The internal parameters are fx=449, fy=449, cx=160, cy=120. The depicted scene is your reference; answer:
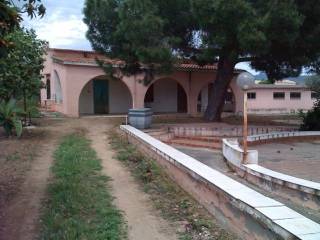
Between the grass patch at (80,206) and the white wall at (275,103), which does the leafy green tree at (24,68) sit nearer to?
the grass patch at (80,206)

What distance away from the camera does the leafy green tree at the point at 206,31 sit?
1448cm

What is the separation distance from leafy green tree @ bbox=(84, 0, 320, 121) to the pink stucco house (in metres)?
2.36

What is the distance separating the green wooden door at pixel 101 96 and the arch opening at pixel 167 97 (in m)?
2.68

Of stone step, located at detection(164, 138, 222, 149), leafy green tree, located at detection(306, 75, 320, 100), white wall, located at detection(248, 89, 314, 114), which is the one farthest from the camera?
white wall, located at detection(248, 89, 314, 114)

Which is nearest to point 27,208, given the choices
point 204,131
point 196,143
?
point 196,143

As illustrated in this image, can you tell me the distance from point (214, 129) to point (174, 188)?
1017cm

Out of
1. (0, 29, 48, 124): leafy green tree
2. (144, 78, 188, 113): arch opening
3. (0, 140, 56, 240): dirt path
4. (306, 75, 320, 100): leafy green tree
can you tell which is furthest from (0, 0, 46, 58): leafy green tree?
(306, 75, 320, 100): leafy green tree

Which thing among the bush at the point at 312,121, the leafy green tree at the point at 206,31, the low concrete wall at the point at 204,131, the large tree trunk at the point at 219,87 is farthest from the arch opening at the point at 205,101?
the low concrete wall at the point at 204,131

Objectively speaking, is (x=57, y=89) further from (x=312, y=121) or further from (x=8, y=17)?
(x=8, y=17)

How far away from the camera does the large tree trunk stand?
65.3ft

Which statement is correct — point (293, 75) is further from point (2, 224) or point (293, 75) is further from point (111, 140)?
point (2, 224)

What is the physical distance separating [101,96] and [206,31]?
11.7 m

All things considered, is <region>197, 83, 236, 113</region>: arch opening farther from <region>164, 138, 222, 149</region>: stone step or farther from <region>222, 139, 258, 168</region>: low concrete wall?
<region>222, 139, 258, 168</region>: low concrete wall

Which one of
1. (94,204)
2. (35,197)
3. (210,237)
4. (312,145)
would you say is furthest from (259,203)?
(312,145)
